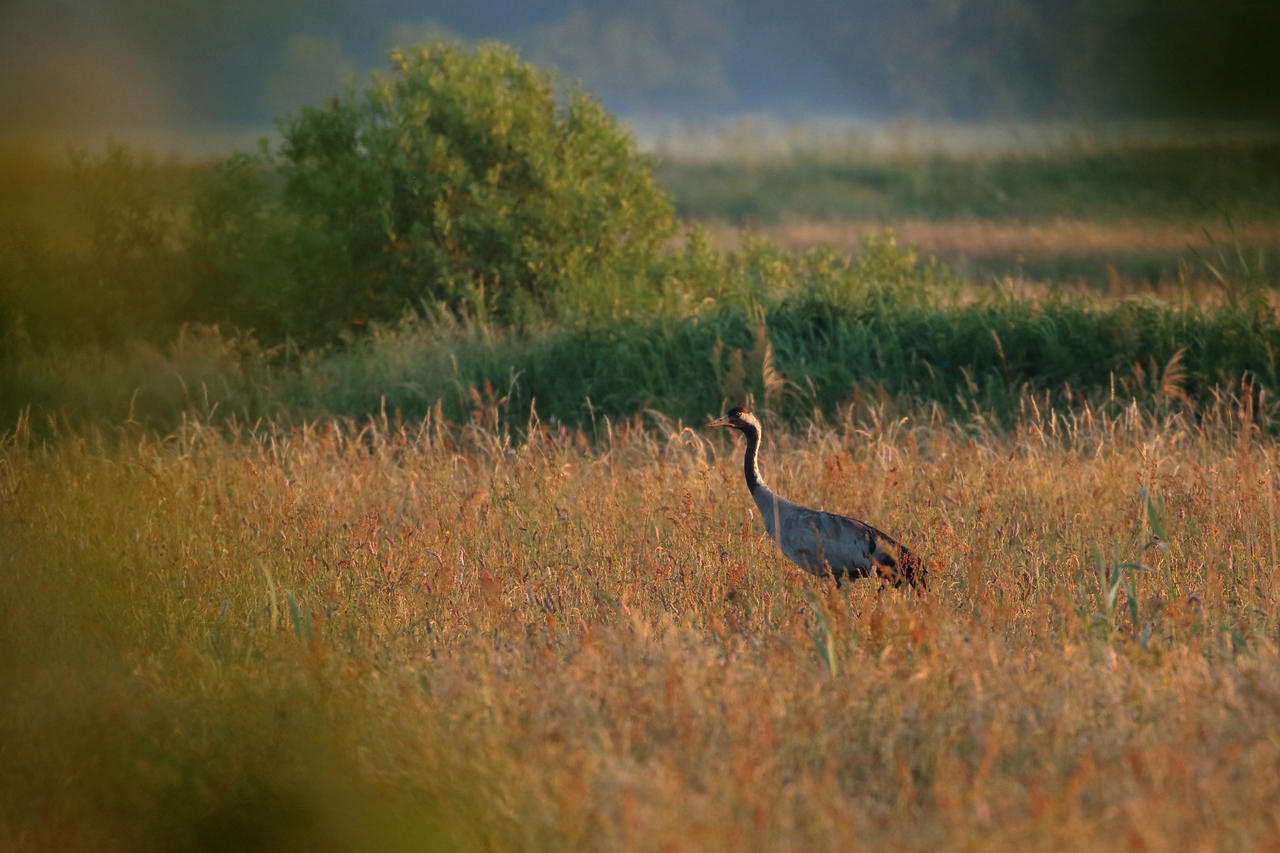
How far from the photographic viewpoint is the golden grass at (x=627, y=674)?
3.47 m

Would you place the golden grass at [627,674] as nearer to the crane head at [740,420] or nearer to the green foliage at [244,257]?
the crane head at [740,420]

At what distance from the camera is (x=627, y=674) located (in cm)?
454

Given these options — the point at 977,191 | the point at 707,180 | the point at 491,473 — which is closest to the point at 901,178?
the point at 977,191

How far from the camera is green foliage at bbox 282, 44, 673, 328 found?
16719 mm

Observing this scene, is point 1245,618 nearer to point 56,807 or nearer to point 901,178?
point 56,807

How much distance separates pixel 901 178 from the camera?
4353cm

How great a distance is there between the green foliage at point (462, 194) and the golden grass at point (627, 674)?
8930mm

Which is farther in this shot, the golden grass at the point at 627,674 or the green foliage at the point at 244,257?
the green foliage at the point at 244,257

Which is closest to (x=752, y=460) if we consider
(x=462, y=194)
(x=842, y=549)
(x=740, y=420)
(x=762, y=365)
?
(x=740, y=420)

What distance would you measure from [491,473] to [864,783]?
550 cm

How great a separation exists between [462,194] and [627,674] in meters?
13.5

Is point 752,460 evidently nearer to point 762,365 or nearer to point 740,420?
point 740,420

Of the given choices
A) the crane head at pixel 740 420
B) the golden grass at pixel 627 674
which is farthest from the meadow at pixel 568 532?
the crane head at pixel 740 420

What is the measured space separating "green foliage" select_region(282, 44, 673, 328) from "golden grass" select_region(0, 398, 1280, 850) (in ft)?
29.3
